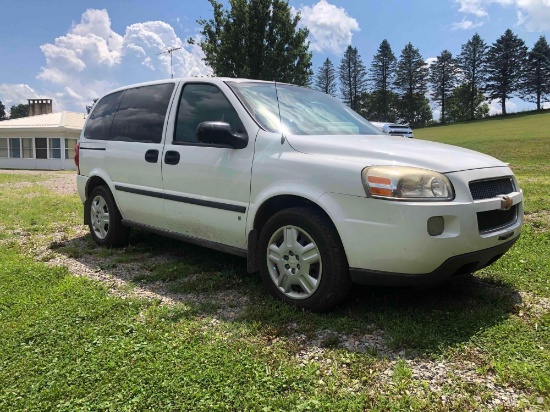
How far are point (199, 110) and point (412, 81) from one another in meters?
86.3

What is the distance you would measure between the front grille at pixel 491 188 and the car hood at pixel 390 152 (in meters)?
0.12

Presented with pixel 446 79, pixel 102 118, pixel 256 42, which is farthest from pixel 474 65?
pixel 102 118

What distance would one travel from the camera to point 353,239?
123 inches

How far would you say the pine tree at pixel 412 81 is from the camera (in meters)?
83.1

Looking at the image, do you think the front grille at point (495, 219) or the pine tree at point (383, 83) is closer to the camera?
the front grille at point (495, 219)

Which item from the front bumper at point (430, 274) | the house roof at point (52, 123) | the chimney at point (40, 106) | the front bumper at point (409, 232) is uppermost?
the chimney at point (40, 106)

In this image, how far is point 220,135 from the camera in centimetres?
376

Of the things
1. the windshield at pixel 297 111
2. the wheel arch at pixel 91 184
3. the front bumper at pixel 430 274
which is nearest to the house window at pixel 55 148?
the wheel arch at pixel 91 184

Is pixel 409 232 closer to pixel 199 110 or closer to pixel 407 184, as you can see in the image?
pixel 407 184

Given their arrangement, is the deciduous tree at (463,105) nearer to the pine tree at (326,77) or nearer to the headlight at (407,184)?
the pine tree at (326,77)

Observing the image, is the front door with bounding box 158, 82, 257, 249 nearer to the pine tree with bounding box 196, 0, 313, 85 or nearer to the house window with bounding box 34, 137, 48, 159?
the pine tree with bounding box 196, 0, 313, 85

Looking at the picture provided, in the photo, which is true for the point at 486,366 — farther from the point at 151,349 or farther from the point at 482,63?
the point at 482,63

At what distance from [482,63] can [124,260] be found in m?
87.2

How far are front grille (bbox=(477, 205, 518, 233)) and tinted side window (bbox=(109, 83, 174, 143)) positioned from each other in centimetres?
309
